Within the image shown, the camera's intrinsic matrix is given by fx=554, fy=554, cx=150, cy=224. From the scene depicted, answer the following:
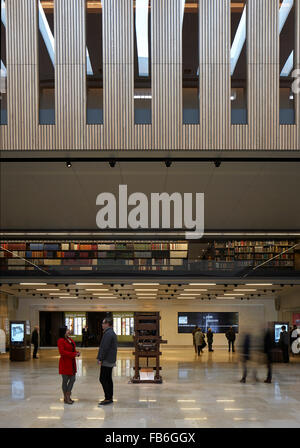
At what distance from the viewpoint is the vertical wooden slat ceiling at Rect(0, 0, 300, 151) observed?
1144cm

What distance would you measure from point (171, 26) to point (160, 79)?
1.11 metres

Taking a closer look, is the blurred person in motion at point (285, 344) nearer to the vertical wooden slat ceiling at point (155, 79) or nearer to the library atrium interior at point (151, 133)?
the library atrium interior at point (151, 133)

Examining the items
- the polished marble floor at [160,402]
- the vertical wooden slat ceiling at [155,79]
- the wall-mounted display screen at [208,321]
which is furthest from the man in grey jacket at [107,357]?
the wall-mounted display screen at [208,321]

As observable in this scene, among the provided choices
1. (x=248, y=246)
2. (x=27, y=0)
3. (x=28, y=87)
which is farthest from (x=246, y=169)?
(x=248, y=246)

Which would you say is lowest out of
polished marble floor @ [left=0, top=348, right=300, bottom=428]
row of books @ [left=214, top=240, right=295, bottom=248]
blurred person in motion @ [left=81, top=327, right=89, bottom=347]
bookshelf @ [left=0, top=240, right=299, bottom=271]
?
blurred person in motion @ [left=81, top=327, right=89, bottom=347]

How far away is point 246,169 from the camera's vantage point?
517 inches

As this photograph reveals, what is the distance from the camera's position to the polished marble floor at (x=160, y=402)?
7.93 m

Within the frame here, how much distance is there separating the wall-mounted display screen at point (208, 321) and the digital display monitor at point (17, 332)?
434 inches

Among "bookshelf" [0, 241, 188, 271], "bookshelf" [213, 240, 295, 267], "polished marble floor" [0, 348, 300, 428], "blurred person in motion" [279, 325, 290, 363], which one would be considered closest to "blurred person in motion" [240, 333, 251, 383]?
"polished marble floor" [0, 348, 300, 428]

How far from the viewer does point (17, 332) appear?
20844mm

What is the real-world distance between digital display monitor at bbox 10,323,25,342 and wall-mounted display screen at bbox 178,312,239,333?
11.0 m

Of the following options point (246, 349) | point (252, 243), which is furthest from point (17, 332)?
point (246, 349)

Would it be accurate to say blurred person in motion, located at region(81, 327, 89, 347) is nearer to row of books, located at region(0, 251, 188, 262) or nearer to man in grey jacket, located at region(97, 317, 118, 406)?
row of books, located at region(0, 251, 188, 262)
